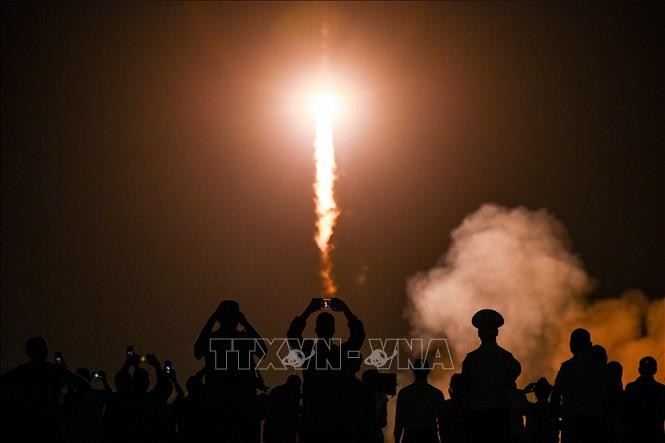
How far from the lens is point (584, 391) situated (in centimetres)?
1614

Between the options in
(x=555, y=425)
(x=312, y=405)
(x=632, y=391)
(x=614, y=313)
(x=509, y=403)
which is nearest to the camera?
(x=312, y=405)

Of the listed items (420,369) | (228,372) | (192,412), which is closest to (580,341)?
(420,369)

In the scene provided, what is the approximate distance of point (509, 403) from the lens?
1559cm

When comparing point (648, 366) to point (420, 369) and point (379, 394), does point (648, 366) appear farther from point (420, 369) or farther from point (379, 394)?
point (379, 394)

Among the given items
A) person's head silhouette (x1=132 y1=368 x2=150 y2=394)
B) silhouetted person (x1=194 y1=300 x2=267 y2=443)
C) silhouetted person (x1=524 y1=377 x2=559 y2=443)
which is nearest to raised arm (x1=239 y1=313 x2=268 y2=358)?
silhouetted person (x1=194 y1=300 x2=267 y2=443)

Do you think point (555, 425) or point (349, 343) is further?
point (555, 425)

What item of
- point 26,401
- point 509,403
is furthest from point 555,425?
point 26,401

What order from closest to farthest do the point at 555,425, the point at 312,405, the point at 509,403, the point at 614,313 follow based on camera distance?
1. the point at 312,405
2. the point at 509,403
3. the point at 555,425
4. the point at 614,313

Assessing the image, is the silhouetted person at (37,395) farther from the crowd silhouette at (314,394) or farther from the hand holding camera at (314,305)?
the hand holding camera at (314,305)

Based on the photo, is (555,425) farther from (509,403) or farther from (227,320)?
(227,320)

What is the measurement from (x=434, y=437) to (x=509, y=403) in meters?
2.68

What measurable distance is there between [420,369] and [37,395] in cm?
605

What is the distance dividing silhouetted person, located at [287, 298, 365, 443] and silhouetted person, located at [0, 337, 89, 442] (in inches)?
117

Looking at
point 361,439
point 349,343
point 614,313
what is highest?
point 614,313
